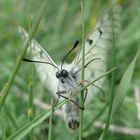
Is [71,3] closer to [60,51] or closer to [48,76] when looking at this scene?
[60,51]

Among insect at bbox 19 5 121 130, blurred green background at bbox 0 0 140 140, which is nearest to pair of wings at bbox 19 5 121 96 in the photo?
insect at bbox 19 5 121 130

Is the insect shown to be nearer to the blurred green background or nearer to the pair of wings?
the pair of wings

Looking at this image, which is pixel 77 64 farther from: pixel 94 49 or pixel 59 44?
pixel 59 44

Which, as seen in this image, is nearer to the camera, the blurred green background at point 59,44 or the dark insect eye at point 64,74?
the dark insect eye at point 64,74

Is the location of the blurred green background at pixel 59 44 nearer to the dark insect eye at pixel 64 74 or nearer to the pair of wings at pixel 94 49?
the pair of wings at pixel 94 49

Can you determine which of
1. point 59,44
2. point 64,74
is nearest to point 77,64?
point 64,74

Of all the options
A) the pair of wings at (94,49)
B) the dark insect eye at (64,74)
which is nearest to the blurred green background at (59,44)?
the pair of wings at (94,49)
